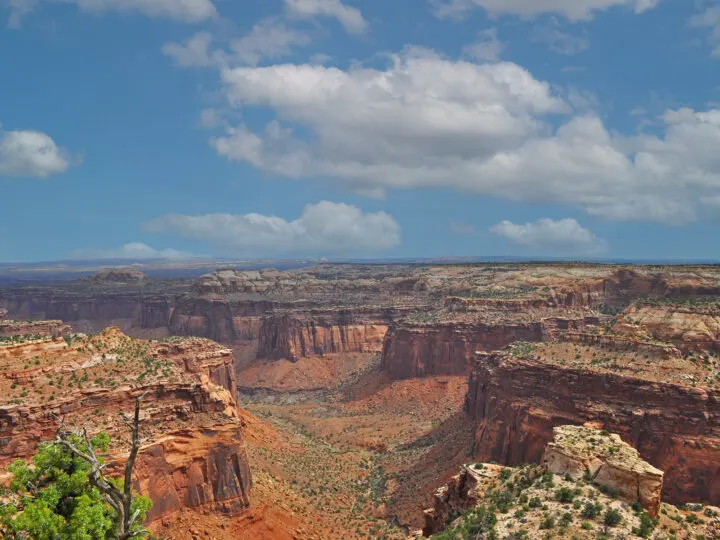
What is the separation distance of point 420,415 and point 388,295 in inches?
2161

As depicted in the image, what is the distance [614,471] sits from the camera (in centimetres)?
2420

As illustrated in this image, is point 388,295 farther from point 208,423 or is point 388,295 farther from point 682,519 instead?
point 682,519

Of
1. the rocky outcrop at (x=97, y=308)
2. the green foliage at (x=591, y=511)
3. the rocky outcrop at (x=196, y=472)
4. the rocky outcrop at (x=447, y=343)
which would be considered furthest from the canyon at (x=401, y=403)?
the rocky outcrop at (x=97, y=308)

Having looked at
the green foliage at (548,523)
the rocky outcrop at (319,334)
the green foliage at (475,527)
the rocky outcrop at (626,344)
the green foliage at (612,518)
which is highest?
the rocky outcrop at (626,344)

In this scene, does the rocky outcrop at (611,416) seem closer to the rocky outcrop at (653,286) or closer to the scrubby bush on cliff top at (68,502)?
the scrubby bush on cliff top at (68,502)

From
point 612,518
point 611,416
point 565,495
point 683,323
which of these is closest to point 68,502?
point 565,495

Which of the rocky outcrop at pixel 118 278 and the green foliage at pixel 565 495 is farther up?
the rocky outcrop at pixel 118 278

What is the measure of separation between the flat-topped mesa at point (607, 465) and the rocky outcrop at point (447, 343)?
2088 inches

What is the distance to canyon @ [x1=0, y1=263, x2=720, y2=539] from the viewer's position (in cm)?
3353

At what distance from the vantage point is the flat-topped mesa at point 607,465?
23.5 meters

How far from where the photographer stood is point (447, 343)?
83.7 meters

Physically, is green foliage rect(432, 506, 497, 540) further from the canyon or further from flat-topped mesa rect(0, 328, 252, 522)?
flat-topped mesa rect(0, 328, 252, 522)

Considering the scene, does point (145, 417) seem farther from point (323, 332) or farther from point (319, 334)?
point (323, 332)

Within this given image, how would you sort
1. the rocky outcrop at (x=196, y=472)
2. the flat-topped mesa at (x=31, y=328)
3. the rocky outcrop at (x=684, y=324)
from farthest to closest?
the flat-topped mesa at (x=31, y=328)
the rocky outcrop at (x=684, y=324)
the rocky outcrop at (x=196, y=472)
